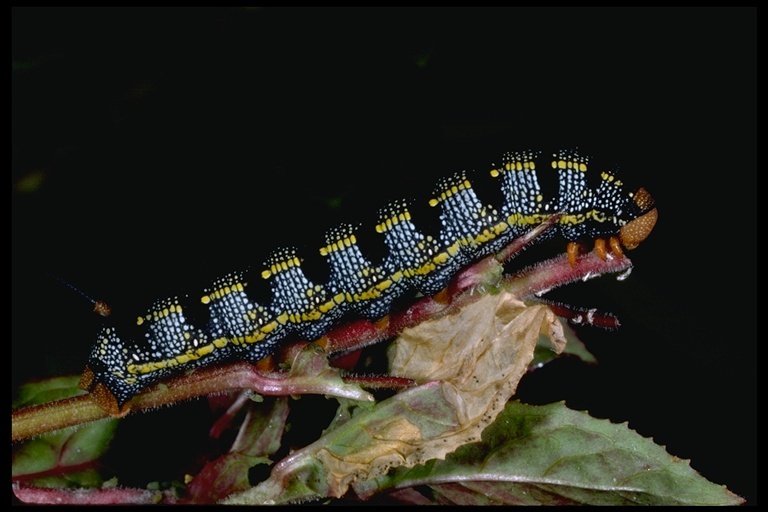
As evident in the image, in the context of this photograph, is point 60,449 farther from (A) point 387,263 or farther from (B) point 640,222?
(B) point 640,222

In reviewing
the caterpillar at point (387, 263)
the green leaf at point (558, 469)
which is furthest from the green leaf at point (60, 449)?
the green leaf at point (558, 469)

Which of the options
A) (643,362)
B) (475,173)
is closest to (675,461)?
(643,362)

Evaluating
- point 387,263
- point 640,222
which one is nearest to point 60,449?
point 387,263

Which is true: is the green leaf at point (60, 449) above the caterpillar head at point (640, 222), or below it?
below

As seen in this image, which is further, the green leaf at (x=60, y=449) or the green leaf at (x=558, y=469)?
the green leaf at (x=60, y=449)

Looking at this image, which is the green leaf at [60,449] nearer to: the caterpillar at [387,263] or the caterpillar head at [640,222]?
the caterpillar at [387,263]

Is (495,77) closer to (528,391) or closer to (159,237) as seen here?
(528,391)

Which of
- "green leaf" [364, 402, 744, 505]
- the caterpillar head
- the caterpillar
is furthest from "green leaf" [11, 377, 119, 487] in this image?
the caterpillar head
